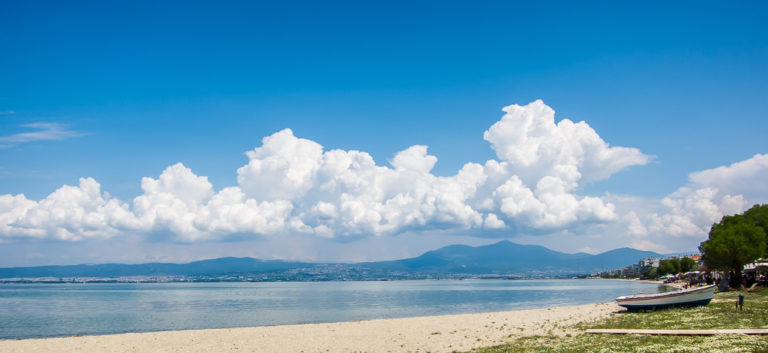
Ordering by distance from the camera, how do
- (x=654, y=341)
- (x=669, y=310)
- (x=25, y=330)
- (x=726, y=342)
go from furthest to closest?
(x=25, y=330), (x=669, y=310), (x=654, y=341), (x=726, y=342)

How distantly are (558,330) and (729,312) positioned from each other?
11495 millimetres

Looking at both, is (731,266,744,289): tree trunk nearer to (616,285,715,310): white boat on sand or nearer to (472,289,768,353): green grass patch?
(616,285,715,310): white boat on sand

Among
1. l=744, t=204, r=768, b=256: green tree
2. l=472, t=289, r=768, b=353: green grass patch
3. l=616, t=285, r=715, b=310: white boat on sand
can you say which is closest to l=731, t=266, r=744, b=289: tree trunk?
l=744, t=204, r=768, b=256: green tree

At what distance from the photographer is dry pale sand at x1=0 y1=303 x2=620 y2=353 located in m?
31.1

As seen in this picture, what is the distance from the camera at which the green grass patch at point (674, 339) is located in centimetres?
2045

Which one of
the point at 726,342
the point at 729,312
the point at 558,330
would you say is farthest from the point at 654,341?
the point at 729,312

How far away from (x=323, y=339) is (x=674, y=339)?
21.8 m

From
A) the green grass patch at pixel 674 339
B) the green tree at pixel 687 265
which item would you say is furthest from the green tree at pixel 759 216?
the green tree at pixel 687 265

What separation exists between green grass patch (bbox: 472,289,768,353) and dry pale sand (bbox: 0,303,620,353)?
3142 millimetres

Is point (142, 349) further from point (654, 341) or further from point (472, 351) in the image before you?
point (654, 341)

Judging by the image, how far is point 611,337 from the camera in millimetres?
25859

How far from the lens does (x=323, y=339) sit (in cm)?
3606

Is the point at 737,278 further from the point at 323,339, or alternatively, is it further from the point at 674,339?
the point at 323,339

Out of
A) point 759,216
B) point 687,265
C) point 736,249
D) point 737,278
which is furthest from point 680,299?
point 687,265
